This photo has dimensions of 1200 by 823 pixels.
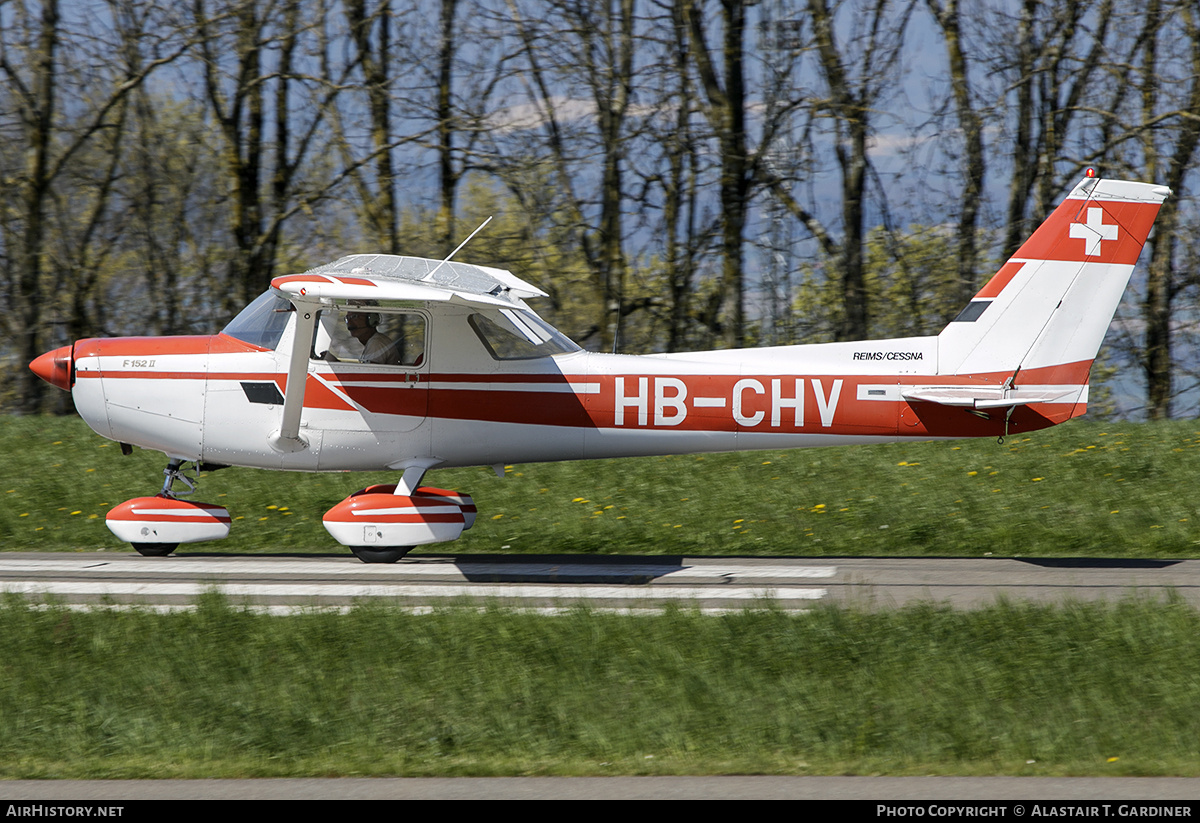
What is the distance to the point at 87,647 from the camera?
6379 millimetres

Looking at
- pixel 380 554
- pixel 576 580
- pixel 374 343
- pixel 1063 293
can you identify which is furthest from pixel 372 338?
pixel 1063 293

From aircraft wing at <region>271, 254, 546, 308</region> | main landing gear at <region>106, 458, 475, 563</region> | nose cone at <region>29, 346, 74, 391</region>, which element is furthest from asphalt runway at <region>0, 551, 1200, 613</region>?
aircraft wing at <region>271, 254, 546, 308</region>

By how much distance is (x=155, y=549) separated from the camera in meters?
9.76

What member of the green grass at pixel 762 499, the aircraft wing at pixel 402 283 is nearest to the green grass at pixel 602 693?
the aircraft wing at pixel 402 283

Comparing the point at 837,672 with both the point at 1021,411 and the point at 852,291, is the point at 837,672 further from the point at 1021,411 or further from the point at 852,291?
the point at 852,291

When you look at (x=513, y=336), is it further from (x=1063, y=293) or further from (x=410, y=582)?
(x=1063, y=293)

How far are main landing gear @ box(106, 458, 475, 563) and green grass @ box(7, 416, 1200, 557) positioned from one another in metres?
1.15

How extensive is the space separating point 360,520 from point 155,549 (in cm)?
219

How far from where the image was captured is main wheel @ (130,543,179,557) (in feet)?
31.2

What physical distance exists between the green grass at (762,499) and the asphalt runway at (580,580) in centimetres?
69

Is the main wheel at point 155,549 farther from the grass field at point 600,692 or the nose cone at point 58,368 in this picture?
the grass field at point 600,692

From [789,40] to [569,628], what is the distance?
13900 millimetres

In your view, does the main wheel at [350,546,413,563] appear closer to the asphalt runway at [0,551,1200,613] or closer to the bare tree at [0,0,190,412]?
the asphalt runway at [0,551,1200,613]

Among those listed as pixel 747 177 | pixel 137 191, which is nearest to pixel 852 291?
pixel 747 177
